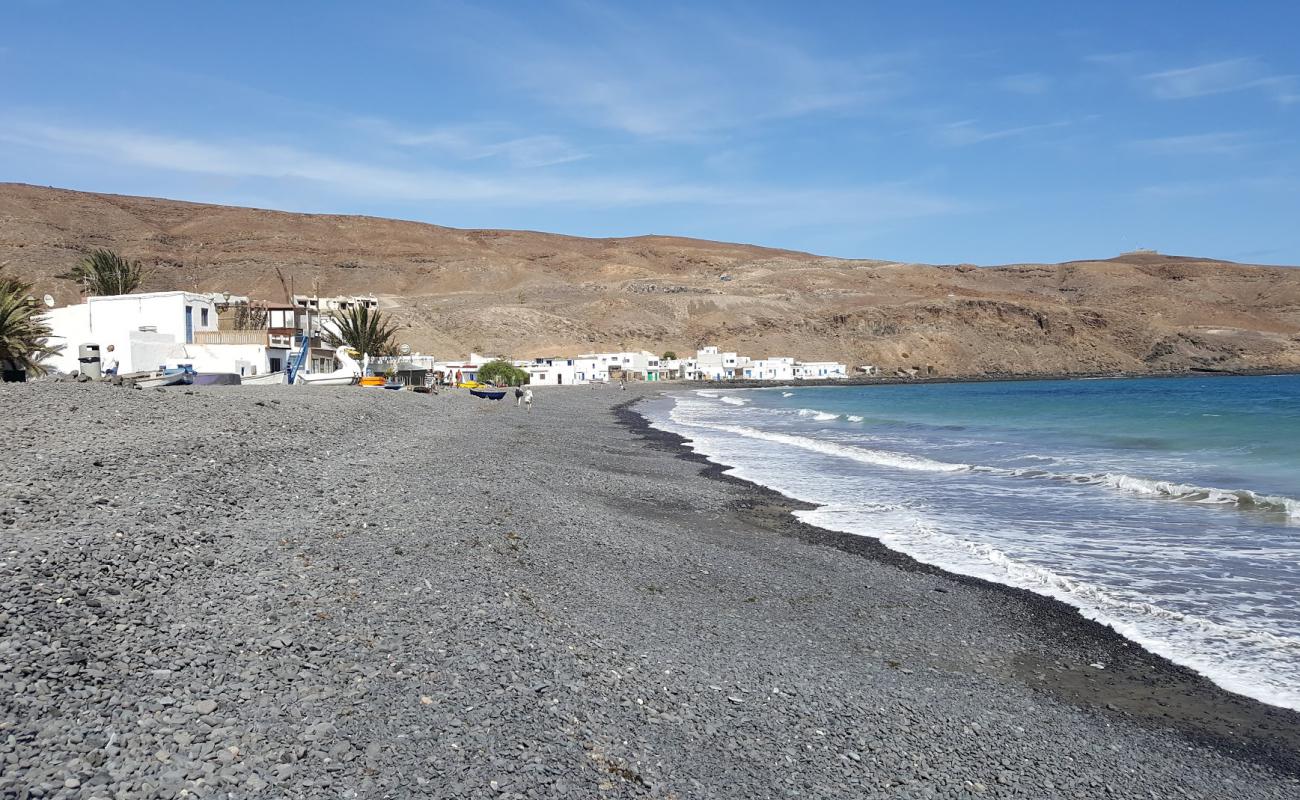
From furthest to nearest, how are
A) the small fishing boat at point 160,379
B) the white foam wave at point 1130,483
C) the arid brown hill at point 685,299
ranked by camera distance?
the arid brown hill at point 685,299 → the small fishing boat at point 160,379 → the white foam wave at point 1130,483

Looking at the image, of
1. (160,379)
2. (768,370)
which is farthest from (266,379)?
(768,370)

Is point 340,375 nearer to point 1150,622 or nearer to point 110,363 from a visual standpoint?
point 110,363

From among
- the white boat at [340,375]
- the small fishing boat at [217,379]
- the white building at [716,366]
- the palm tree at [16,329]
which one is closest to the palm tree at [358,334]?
the white boat at [340,375]

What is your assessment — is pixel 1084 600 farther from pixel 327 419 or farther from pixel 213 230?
pixel 213 230

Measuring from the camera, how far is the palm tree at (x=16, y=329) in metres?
23.9

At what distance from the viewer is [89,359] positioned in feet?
111

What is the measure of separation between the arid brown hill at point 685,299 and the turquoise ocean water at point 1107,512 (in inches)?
2928

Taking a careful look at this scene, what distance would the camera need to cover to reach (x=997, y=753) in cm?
557

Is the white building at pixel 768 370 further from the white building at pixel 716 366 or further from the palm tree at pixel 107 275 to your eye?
the palm tree at pixel 107 275

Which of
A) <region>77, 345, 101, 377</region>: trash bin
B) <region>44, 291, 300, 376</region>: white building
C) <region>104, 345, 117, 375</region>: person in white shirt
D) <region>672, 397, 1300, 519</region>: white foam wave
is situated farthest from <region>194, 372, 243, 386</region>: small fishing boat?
<region>672, 397, 1300, 519</region>: white foam wave

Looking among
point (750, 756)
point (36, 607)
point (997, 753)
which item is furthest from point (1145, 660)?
point (36, 607)

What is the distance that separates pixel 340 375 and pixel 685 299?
97474 millimetres

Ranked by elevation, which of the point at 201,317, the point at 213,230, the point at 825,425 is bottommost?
the point at 825,425

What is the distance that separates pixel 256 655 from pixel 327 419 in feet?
56.3
